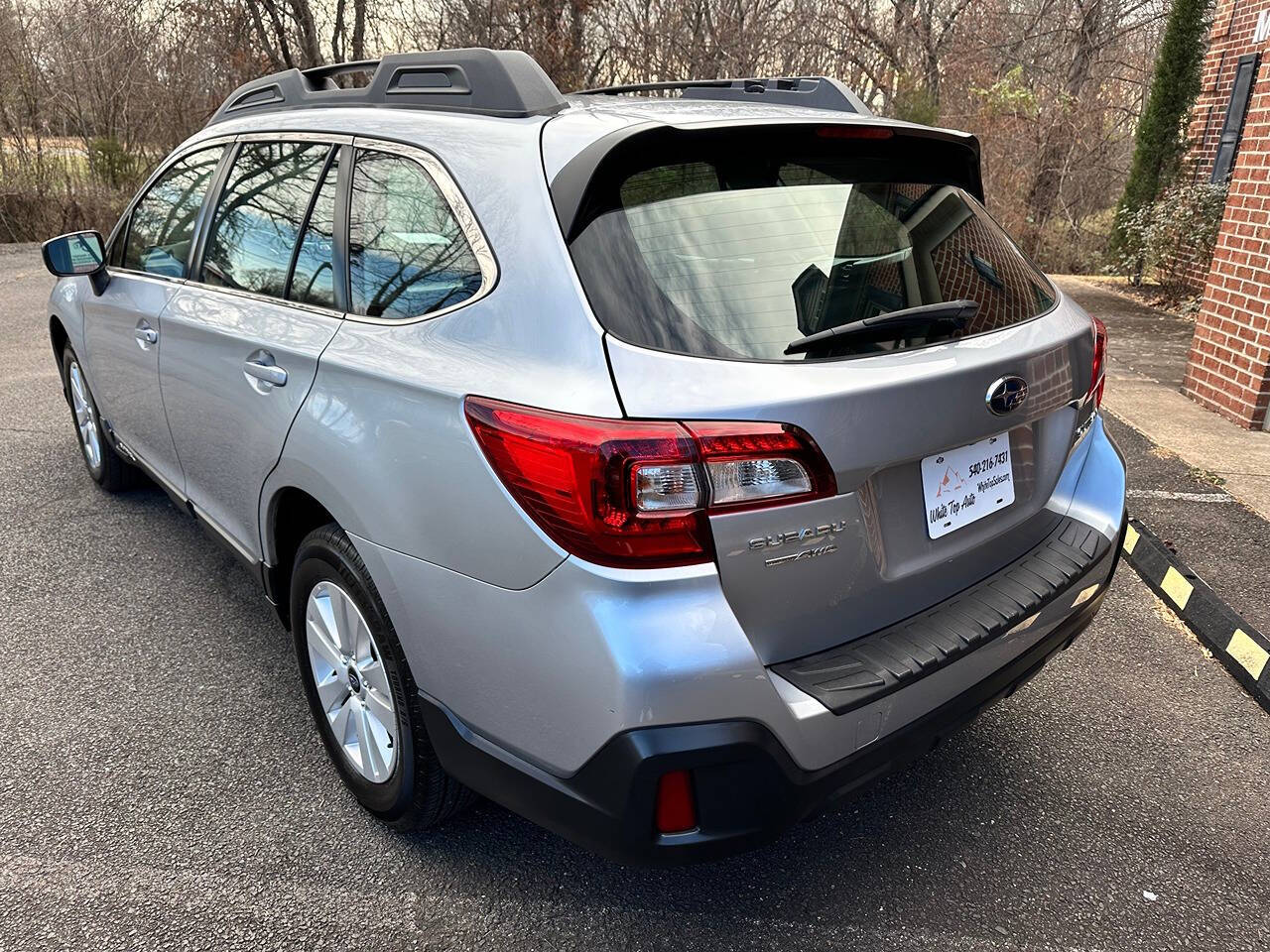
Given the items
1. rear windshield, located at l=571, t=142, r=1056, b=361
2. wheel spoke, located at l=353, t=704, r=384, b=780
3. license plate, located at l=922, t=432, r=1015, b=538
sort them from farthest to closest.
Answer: wheel spoke, located at l=353, t=704, r=384, b=780 → license plate, located at l=922, t=432, r=1015, b=538 → rear windshield, located at l=571, t=142, r=1056, b=361

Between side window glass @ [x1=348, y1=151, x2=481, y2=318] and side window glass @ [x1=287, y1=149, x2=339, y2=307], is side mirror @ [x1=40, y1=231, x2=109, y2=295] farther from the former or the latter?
side window glass @ [x1=348, y1=151, x2=481, y2=318]

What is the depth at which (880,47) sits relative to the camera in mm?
19578

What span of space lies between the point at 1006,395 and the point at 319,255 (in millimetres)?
1788

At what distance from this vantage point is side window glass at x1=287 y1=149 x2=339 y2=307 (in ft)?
8.22

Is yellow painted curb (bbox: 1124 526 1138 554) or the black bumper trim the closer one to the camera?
Result: the black bumper trim

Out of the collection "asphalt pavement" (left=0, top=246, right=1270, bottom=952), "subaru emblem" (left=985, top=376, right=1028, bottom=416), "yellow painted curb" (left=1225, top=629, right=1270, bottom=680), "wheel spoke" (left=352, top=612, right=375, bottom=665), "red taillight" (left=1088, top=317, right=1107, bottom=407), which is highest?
"subaru emblem" (left=985, top=376, right=1028, bottom=416)

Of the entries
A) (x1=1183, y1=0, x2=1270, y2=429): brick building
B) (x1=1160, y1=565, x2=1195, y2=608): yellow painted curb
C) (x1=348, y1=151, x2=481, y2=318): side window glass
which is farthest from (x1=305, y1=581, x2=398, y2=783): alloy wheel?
(x1=1183, y1=0, x2=1270, y2=429): brick building

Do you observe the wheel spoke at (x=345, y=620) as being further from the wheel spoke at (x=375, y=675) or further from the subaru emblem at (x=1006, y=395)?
the subaru emblem at (x=1006, y=395)

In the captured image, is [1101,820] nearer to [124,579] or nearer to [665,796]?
[665,796]

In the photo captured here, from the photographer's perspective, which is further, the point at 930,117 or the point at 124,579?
the point at 930,117

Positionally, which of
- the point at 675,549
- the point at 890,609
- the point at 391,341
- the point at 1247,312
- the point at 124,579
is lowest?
the point at 124,579

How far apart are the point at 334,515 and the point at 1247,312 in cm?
563

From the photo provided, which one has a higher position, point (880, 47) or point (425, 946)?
point (880, 47)

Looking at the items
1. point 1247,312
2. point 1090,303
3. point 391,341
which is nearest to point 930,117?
point 1090,303
